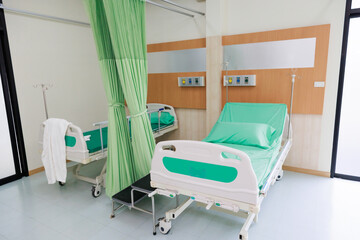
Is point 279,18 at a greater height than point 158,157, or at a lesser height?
greater

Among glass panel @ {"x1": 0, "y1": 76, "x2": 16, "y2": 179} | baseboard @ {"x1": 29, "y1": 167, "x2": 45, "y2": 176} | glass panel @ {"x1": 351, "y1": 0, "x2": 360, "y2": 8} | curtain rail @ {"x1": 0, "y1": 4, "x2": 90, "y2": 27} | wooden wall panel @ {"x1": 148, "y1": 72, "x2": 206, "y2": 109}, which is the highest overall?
curtain rail @ {"x1": 0, "y1": 4, "x2": 90, "y2": 27}

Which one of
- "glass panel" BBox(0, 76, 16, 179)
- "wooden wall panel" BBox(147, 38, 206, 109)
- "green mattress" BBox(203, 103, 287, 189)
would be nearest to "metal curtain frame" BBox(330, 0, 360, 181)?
"green mattress" BBox(203, 103, 287, 189)

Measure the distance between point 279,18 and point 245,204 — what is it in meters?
2.94

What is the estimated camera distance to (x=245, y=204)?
1.89 meters

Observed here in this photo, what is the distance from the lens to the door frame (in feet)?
11.8

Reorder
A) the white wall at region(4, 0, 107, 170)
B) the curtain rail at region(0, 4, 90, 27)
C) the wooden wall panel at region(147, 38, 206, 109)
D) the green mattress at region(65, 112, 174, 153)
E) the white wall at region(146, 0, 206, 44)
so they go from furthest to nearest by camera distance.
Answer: the wooden wall panel at region(147, 38, 206, 109) < the white wall at region(146, 0, 206, 44) < the white wall at region(4, 0, 107, 170) < the curtain rail at region(0, 4, 90, 27) < the green mattress at region(65, 112, 174, 153)

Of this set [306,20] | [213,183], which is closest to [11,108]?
[213,183]

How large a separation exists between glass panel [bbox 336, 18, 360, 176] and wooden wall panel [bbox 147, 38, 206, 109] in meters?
2.18

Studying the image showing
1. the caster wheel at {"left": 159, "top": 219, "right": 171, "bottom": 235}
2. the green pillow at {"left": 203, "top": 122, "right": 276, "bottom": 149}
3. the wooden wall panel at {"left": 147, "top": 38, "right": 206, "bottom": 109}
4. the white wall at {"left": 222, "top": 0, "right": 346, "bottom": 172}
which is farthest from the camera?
the wooden wall panel at {"left": 147, "top": 38, "right": 206, "bottom": 109}

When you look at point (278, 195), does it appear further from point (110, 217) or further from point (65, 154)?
point (65, 154)

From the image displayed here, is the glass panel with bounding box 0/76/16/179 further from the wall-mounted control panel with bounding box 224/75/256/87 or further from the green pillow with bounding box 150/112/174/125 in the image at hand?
the wall-mounted control panel with bounding box 224/75/256/87

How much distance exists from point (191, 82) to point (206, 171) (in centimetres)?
266

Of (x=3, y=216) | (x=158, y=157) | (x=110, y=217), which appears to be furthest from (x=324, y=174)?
(x=3, y=216)

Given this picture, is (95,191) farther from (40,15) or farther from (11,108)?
(40,15)
